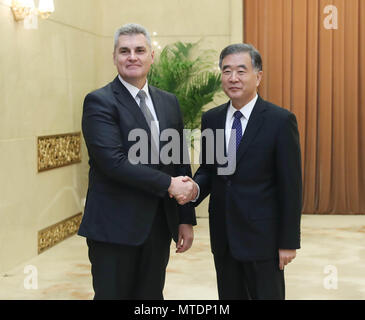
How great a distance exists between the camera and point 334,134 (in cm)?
736

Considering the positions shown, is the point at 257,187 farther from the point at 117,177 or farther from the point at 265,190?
the point at 117,177

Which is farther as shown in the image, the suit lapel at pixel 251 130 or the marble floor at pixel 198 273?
the marble floor at pixel 198 273

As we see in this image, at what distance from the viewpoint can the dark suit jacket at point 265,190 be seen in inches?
96.0

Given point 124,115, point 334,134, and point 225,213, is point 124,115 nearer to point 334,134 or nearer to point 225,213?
point 225,213

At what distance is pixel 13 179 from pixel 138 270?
2.65m

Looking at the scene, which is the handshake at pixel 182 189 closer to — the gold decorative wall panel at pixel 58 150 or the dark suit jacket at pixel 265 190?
the dark suit jacket at pixel 265 190

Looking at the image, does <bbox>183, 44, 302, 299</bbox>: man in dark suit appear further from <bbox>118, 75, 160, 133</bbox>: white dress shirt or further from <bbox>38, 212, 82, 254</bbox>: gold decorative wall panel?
<bbox>38, 212, 82, 254</bbox>: gold decorative wall panel

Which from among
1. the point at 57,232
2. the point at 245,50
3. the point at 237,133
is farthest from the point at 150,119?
the point at 57,232

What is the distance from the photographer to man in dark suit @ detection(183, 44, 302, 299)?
96.2 inches

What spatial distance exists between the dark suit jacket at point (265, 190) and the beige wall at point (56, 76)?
2823mm

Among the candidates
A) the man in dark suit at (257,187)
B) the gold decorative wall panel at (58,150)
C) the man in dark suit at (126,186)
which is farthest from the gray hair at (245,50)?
the gold decorative wall panel at (58,150)

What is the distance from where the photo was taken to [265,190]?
247 cm

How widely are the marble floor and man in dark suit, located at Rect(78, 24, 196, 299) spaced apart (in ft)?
5.29

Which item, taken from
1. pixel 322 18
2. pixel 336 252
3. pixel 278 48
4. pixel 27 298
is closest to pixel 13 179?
pixel 27 298
